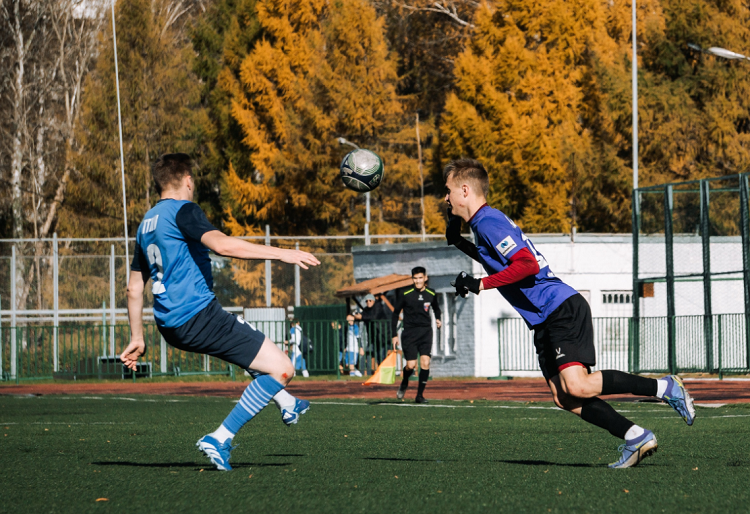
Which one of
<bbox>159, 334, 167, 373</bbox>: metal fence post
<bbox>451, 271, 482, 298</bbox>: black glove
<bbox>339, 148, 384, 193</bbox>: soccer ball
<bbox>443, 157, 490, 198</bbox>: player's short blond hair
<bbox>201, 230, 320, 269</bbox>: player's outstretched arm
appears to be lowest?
<bbox>159, 334, 167, 373</bbox>: metal fence post

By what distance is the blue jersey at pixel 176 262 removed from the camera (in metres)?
6.47

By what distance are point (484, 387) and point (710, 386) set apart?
4.18 meters

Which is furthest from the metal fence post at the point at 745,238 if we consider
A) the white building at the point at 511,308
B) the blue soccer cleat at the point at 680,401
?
the blue soccer cleat at the point at 680,401

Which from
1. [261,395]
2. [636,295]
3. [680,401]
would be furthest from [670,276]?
[261,395]

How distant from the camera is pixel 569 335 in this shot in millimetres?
6449

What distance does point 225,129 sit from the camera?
38625 mm

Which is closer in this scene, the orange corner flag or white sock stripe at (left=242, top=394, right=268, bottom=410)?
white sock stripe at (left=242, top=394, right=268, bottom=410)

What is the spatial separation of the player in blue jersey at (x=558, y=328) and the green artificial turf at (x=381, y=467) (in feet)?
1.04

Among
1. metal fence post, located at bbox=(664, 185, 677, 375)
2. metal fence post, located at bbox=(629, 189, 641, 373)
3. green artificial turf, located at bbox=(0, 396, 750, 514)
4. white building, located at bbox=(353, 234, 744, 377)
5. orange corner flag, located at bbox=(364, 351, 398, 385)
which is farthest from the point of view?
white building, located at bbox=(353, 234, 744, 377)

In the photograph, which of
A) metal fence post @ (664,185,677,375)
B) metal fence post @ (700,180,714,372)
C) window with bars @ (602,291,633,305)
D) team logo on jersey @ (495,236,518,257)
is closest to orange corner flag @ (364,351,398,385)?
metal fence post @ (664,185,677,375)

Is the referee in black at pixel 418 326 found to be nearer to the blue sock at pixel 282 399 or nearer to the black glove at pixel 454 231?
the black glove at pixel 454 231

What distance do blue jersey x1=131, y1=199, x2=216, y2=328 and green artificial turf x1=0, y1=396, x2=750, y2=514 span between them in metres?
0.99

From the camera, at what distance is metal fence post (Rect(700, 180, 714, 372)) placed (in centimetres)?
2012

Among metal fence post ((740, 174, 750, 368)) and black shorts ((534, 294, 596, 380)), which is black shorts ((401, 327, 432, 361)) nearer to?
metal fence post ((740, 174, 750, 368))
